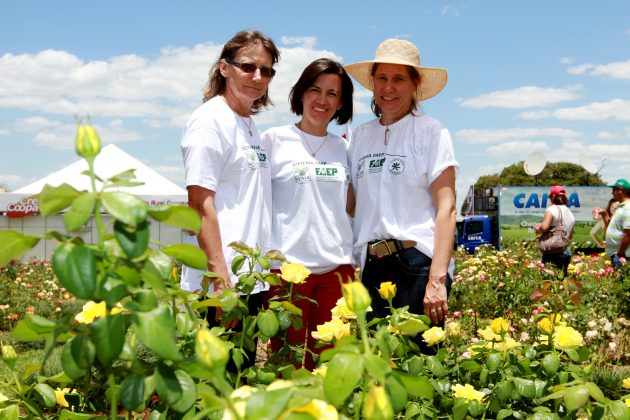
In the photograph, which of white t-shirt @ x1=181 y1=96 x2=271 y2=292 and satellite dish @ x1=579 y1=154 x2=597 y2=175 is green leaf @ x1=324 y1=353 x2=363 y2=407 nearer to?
white t-shirt @ x1=181 y1=96 x2=271 y2=292

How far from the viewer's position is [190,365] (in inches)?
27.6

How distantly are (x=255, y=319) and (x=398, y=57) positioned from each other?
4.95 ft

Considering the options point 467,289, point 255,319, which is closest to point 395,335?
point 255,319

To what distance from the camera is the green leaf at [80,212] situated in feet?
1.92

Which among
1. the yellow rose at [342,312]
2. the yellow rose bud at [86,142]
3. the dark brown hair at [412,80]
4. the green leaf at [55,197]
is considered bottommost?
the yellow rose at [342,312]

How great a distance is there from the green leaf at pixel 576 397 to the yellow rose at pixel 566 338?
55cm

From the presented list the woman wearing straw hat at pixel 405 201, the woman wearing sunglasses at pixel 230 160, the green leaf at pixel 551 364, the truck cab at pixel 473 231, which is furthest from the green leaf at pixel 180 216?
the truck cab at pixel 473 231

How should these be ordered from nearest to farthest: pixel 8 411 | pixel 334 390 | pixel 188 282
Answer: pixel 334 390, pixel 8 411, pixel 188 282

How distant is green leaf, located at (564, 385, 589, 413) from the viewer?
1.00 m

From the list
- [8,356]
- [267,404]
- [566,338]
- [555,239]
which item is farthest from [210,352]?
[555,239]

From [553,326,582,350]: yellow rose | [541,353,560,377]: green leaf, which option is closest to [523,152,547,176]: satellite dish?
[553,326,582,350]: yellow rose

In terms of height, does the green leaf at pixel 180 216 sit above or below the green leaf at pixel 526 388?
above

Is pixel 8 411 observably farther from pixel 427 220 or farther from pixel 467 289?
pixel 467 289

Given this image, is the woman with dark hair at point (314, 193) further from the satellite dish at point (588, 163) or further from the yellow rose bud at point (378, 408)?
the satellite dish at point (588, 163)
